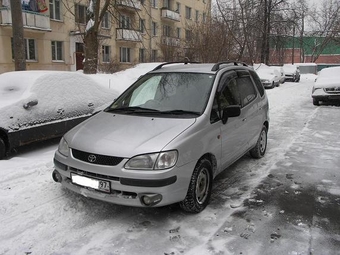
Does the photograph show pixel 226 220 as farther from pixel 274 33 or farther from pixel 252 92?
pixel 274 33

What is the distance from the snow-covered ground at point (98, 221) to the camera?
3266mm

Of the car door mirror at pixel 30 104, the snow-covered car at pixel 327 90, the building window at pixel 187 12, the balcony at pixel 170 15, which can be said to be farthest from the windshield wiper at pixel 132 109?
the building window at pixel 187 12

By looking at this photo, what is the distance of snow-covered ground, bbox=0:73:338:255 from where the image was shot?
3266mm

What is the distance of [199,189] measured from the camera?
4.02 metres

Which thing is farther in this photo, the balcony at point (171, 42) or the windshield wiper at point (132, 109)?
the balcony at point (171, 42)

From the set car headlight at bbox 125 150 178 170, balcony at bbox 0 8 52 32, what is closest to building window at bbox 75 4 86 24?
balcony at bbox 0 8 52 32

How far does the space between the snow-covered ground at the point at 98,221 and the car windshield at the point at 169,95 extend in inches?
49.7

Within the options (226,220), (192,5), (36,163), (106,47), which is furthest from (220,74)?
(192,5)

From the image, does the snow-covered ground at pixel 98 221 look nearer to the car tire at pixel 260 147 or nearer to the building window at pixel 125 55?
the car tire at pixel 260 147

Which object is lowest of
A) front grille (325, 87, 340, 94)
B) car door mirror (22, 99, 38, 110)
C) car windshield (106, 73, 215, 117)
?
front grille (325, 87, 340, 94)

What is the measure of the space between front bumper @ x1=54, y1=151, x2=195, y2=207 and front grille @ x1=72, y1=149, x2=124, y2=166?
0.04 metres

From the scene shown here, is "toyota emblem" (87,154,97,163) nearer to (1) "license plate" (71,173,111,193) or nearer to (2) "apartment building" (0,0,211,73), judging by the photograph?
(1) "license plate" (71,173,111,193)

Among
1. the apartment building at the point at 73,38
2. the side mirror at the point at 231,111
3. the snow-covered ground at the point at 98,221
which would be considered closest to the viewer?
the snow-covered ground at the point at 98,221

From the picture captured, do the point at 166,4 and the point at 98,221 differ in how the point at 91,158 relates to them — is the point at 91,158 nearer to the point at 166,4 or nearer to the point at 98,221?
the point at 98,221
